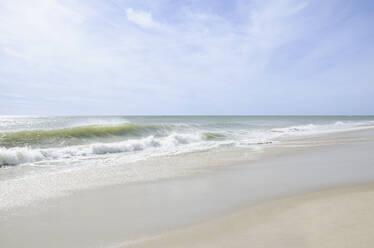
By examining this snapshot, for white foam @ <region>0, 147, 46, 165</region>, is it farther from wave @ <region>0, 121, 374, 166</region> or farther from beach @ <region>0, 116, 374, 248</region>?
beach @ <region>0, 116, 374, 248</region>

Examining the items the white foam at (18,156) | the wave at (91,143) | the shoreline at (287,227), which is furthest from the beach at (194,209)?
the wave at (91,143)

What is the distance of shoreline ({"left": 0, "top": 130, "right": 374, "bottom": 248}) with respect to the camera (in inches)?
99.3

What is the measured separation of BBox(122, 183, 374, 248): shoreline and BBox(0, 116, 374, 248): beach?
10 millimetres

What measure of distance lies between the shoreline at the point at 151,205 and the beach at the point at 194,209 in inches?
0.5

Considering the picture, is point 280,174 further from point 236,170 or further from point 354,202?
point 354,202

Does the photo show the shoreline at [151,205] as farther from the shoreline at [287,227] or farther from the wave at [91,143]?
the wave at [91,143]

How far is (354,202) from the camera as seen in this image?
10.2 feet

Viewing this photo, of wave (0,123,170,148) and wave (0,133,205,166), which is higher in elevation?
wave (0,123,170,148)

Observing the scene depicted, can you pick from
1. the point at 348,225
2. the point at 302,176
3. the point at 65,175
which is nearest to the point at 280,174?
the point at 302,176

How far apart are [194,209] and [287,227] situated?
3.99 feet

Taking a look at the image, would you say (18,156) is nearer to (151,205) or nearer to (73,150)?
(73,150)

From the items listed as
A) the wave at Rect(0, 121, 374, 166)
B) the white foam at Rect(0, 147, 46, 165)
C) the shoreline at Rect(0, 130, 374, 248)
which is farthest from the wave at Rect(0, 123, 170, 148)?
the shoreline at Rect(0, 130, 374, 248)

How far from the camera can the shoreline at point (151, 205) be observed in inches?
99.3

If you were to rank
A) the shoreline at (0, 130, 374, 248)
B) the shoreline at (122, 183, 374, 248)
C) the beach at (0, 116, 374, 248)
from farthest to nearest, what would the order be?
the shoreline at (0, 130, 374, 248) → the beach at (0, 116, 374, 248) → the shoreline at (122, 183, 374, 248)
